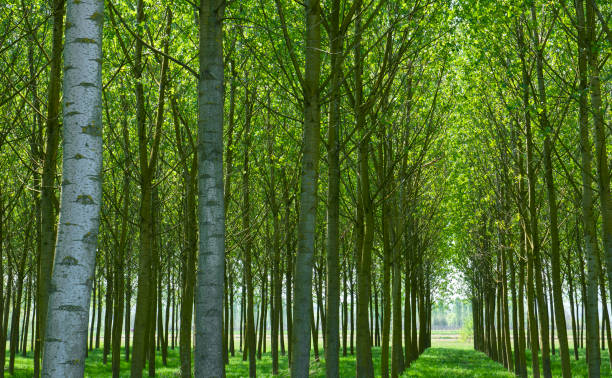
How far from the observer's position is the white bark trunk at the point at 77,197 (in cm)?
339

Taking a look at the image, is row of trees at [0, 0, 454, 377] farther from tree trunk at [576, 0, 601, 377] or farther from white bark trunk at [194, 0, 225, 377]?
tree trunk at [576, 0, 601, 377]

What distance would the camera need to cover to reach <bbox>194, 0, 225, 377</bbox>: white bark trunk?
503 cm

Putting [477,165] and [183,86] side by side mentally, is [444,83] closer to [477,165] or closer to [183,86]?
[477,165]

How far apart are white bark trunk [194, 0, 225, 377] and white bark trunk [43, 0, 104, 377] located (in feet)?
5.10

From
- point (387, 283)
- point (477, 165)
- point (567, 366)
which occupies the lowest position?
point (567, 366)

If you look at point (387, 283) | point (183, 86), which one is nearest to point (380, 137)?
point (387, 283)

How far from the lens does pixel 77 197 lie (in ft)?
11.5

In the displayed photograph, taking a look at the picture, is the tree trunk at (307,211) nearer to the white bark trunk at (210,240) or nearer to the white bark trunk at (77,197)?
the white bark trunk at (210,240)

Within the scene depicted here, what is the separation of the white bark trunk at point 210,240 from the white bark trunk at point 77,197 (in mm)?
1555

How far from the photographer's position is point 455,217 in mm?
20344

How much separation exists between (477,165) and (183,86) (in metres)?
10.5

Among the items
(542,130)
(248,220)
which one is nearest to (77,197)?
(542,130)

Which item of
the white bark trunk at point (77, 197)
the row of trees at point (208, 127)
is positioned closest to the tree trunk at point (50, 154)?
the row of trees at point (208, 127)

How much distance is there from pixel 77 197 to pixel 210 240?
173 cm
